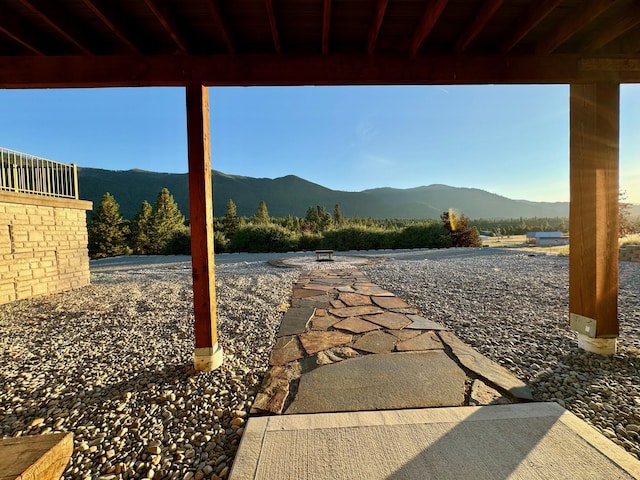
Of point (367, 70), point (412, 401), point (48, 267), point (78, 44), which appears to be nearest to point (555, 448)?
point (412, 401)

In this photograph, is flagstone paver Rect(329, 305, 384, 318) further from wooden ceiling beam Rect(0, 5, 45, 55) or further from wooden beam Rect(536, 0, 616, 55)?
wooden ceiling beam Rect(0, 5, 45, 55)

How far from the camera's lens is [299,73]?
221 centimetres

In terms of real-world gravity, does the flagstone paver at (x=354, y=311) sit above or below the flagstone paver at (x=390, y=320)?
above

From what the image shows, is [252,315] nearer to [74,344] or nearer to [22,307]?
[74,344]

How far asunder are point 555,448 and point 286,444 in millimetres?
1394

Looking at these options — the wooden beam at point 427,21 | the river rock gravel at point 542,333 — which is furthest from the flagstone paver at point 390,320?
the wooden beam at point 427,21

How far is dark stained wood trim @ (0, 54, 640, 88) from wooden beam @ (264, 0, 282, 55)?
0.31 ft

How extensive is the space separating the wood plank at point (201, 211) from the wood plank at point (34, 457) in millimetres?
1072

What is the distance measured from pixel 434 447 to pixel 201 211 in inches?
85.4

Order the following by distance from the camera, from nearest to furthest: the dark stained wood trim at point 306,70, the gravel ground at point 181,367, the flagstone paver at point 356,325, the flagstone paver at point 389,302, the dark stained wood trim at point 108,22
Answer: the gravel ground at point 181,367 → the dark stained wood trim at point 108,22 → the dark stained wood trim at point 306,70 → the flagstone paver at point 356,325 → the flagstone paver at point 389,302

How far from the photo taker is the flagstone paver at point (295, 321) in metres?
3.21

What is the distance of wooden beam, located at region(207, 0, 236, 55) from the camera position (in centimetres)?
178

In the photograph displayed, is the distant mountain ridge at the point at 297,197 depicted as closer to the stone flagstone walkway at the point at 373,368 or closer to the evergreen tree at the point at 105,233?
the evergreen tree at the point at 105,233

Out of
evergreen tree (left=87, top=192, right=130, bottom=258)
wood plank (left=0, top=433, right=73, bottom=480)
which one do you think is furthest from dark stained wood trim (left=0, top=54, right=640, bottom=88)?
evergreen tree (left=87, top=192, right=130, bottom=258)
